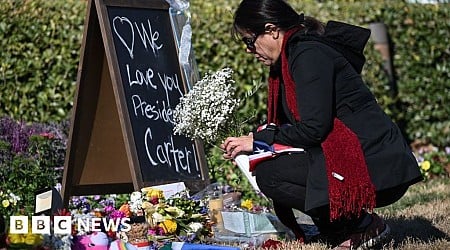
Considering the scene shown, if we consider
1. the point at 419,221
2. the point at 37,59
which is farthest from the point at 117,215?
the point at 37,59

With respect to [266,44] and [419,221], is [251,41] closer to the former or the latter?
[266,44]

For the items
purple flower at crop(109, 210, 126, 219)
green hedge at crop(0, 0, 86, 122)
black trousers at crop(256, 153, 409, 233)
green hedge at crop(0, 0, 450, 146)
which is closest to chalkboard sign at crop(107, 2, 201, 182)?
purple flower at crop(109, 210, 126, 219)

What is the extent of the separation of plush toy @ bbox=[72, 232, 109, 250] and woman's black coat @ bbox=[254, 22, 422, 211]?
0.81m

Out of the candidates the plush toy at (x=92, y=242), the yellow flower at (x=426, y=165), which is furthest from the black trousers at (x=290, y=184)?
the yellow flower at (x=426, y=165)

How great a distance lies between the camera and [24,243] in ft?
10.4

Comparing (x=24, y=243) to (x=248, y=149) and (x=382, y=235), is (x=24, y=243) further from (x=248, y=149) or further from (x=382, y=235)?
(x=382, y=235)

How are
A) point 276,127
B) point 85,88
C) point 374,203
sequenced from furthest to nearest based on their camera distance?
point 85,88, point 276,127, point 374,203

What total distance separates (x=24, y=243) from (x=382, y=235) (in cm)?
169

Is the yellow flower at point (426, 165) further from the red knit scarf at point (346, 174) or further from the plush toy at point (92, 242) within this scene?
the plush toy at point (92, 242)

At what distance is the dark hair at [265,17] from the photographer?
3869mm

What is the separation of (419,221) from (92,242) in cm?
204

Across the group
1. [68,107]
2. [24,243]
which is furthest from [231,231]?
[68,107]

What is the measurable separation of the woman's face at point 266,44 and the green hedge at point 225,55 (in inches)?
111

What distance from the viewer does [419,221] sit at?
4.82 meters
